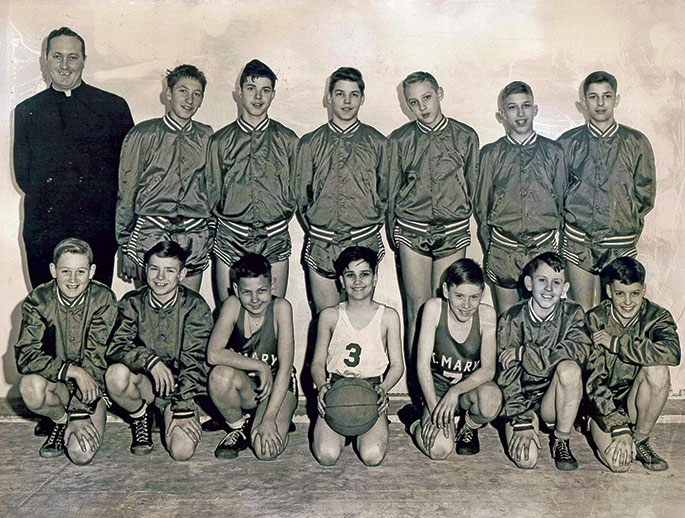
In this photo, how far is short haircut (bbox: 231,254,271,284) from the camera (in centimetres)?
466

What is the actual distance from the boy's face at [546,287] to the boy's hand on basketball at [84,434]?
9.33 ft

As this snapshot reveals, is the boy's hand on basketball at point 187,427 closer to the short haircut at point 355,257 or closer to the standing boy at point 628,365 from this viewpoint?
the short haircut at point 355,257

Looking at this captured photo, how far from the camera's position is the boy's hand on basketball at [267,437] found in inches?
177

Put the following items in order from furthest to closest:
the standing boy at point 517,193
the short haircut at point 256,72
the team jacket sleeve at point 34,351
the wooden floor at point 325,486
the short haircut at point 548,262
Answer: the standing boy at point 517,193
the short haircut at point 256,72
the short haircut at point 548,262
the team jacket sleeve at point 34,351
the wooden floor at point 325,486

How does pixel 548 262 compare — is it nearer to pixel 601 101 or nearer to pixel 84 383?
pixel 601 101

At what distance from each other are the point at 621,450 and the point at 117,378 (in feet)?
9.99

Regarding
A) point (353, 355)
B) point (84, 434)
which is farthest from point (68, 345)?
point (353, 355)

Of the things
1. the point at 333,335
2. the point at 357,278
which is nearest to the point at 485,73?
the point at 357,278

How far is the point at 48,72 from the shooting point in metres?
5.20

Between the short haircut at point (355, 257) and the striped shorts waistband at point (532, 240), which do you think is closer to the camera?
the short haircut at point (355, 257)

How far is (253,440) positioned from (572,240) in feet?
8.49

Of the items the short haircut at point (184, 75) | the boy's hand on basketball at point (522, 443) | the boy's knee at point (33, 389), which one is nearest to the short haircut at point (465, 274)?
the boy's hand on basketball at point (522, 443)

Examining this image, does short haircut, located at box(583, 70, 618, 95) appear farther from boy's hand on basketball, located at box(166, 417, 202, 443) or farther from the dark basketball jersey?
boy's hand on basketball, located at box(166, 417, 202, 443)

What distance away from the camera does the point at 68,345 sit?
4.68 meters
